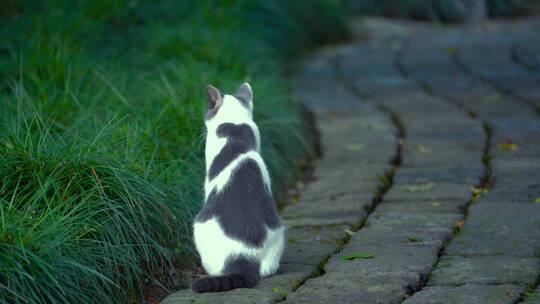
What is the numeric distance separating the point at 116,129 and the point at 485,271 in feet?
6.83

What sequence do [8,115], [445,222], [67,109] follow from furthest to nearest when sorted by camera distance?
1. [67,109]
2. [8,115]
3. [445,222]

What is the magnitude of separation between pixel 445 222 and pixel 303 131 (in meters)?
2.39

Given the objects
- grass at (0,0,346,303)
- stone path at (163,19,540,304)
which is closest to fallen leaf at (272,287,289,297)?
stone path at (163,19,540,304)

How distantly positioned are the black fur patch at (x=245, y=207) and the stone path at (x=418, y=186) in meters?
0.24

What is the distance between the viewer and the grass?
3.65 metres

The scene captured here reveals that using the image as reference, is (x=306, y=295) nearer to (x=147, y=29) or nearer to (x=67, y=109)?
(x=67, y=109)

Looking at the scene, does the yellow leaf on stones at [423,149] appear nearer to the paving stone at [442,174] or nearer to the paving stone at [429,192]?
the paving stone at [442,174]

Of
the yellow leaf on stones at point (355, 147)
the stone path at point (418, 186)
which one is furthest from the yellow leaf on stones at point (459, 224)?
the yellow leaf on stones at point (355, 147)

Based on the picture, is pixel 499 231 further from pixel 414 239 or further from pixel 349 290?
pixel 349 290

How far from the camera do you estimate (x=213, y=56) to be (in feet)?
23.7

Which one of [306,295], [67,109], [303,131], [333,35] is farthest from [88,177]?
[333,35]

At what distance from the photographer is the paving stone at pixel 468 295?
344 centimetres

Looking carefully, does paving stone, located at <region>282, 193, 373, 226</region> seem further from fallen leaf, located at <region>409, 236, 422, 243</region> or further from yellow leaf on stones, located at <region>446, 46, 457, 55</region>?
yellow leaf on stones, located at <region>446, 46, 457, 55</region>

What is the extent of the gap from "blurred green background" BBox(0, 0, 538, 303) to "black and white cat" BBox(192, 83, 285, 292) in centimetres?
35
